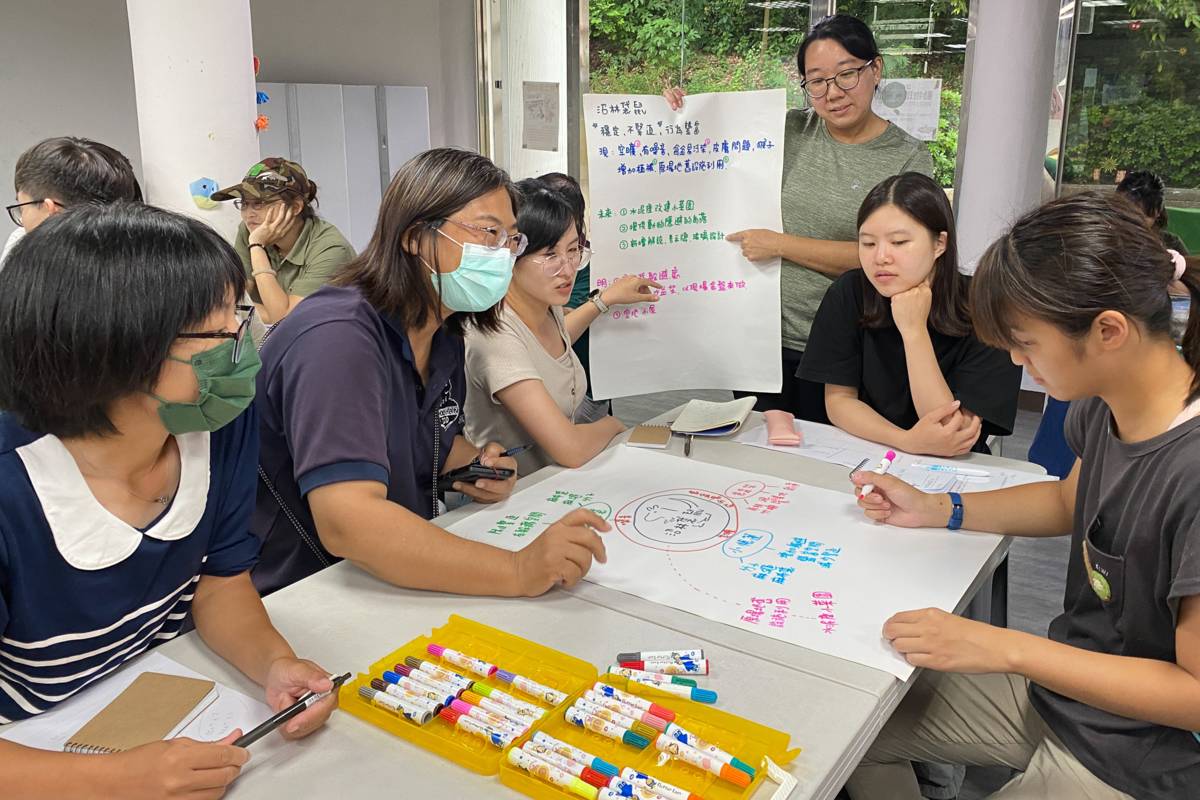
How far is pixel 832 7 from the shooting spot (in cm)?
502

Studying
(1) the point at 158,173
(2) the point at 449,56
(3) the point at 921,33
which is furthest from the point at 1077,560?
(2) the point at 449,56

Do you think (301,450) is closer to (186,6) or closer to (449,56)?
(186,6)

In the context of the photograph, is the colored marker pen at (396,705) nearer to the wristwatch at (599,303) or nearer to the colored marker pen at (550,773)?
the colored marker pen at (550,773)

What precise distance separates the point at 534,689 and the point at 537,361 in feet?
3.83

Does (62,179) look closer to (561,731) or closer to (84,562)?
(84,562)

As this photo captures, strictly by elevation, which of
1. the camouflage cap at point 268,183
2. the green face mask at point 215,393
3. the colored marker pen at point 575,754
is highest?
the camouflage cap at point 268,183

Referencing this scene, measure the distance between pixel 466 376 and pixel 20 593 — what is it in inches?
45.3

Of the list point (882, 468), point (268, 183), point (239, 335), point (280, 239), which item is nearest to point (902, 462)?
point (882, 468)

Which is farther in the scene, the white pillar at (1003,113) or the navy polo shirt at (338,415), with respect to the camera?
the white pillar at (1003,113)

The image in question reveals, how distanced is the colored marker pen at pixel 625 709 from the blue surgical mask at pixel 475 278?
31.9 inches

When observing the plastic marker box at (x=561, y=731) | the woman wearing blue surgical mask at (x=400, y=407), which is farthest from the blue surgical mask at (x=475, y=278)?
the plastic marker box at (x=561, y=731)

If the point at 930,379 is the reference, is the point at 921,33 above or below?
above

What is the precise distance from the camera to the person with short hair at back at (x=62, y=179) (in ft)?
8.75

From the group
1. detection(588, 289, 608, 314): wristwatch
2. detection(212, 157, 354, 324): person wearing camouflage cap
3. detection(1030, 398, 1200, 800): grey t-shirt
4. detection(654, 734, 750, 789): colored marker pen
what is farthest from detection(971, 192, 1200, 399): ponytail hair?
detection(212, 157, 354, 324): person wearing camouflage cap
